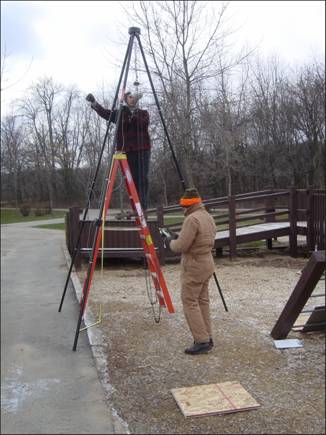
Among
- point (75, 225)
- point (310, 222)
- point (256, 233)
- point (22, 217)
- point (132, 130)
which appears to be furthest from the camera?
point (22, 217)

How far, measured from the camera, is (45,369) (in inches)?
196

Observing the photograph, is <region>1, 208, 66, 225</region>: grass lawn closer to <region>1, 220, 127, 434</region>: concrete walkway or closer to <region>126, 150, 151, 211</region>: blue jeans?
<region>1, 220, 127, 434</region>: concrete walkway

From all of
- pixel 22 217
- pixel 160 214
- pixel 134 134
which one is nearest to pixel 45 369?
pixel 134 134

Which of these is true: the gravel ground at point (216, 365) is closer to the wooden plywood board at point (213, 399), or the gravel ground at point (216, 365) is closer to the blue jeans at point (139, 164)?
the wooden plywood board at point (213, 399)

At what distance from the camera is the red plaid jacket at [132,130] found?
6.72 m

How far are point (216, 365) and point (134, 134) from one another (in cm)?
339

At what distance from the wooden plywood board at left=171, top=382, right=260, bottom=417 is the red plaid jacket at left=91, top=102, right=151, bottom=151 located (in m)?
3.61

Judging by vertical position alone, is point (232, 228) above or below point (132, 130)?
below

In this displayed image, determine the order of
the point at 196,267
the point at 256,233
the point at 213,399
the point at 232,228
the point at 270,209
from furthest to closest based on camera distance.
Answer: the point at 270,209 → the point at 256,233 → the point at 232,228 → the point at 196,267 → the point at 213,399

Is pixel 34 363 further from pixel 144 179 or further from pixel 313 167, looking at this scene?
pixel 313 167

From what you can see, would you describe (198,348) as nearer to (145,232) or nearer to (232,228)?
(145,232)

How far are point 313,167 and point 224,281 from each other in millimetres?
26788

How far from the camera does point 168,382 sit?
14.7 ft

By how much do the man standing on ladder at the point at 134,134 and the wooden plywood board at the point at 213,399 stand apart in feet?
11.7
